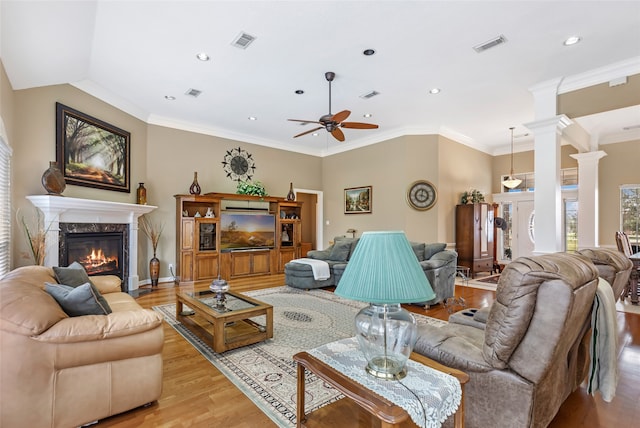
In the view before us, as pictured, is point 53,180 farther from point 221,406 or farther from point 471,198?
point 471,198

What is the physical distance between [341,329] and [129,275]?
403 cm

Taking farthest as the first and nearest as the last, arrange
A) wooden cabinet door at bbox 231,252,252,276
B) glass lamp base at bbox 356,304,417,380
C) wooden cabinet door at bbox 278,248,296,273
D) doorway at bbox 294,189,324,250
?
doorway at bbox 294,189,324,250
wooden cabinet door at bbox 278,248,296,273
wooden cabinet door at bbox 231,252,252,276
glass lamp base at bbox 356,304,417,380

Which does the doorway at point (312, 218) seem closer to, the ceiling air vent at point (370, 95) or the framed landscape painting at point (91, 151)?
the ceiling air vent at point (370, 95)

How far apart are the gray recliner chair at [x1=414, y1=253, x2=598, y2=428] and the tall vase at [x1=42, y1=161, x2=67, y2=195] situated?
4.89m

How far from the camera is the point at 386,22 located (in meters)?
3.24

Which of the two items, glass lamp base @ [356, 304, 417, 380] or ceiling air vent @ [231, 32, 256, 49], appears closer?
glass lamp base @ [356, 304, 417, 380]

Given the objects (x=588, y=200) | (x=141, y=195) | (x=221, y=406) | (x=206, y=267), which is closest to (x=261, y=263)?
(x=206, y=267)

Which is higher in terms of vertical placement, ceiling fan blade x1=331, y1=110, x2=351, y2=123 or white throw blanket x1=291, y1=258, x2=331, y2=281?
ceiling fan blade x1=331, y1=110, x2=351, y2=123

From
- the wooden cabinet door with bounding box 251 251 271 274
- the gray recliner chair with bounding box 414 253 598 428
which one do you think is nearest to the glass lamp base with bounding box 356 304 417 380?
the gray recliner chair with bounding box 414 253 598 428

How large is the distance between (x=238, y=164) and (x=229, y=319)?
199 inches

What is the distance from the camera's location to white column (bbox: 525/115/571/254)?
434 centimetres

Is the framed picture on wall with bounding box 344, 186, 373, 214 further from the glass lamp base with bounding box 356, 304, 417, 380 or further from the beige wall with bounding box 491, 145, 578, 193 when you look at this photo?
the glass lamp base with bounding box 356, 304, 417, 380

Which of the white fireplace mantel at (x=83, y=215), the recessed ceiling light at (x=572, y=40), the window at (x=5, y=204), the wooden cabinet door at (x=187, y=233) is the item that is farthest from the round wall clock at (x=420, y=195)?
the window at (x=5, y=204)

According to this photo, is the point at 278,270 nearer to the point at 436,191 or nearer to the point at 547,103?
the point at 436,191
